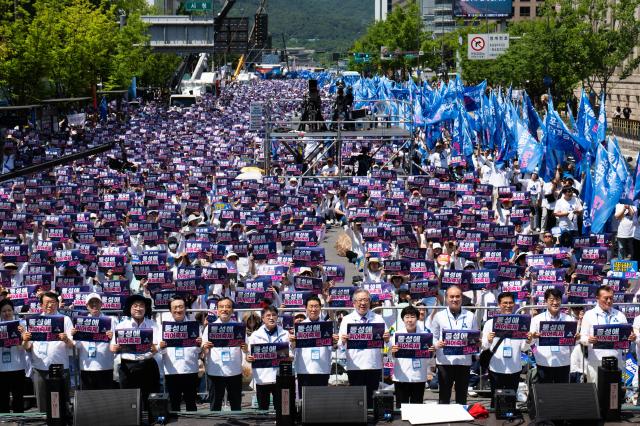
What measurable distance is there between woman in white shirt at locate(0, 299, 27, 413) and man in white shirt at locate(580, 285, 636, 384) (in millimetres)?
6273

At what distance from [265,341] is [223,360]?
54 cm

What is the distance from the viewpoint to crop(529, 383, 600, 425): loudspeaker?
1218 centimetres

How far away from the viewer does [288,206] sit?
26312 mm

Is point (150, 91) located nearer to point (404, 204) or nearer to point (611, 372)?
point (404, 204)

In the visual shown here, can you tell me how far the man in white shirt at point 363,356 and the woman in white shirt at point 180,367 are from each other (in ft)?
5.38

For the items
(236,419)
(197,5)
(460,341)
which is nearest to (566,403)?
(460,341)

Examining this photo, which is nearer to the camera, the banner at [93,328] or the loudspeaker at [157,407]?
the loudspeaker at [157,407]

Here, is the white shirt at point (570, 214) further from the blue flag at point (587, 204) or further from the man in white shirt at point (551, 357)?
the man in white shirt at point (551, 357)

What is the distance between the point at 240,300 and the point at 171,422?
9.90 ft

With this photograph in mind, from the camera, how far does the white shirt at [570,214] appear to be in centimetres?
2575

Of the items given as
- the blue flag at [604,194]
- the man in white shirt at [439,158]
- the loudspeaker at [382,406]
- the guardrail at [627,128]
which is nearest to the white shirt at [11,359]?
the loudspeaker at [382,406]

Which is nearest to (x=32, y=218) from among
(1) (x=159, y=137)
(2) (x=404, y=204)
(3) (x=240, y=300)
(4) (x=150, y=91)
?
(2) (x=404, y=204)

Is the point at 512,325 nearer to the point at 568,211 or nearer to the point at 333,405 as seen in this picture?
the point at 333,405

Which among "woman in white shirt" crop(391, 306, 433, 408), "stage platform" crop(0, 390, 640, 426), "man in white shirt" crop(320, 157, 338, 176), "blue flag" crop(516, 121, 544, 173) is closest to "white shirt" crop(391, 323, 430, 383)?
"woman in white shirt" crop(391, 306, 433, 408)
